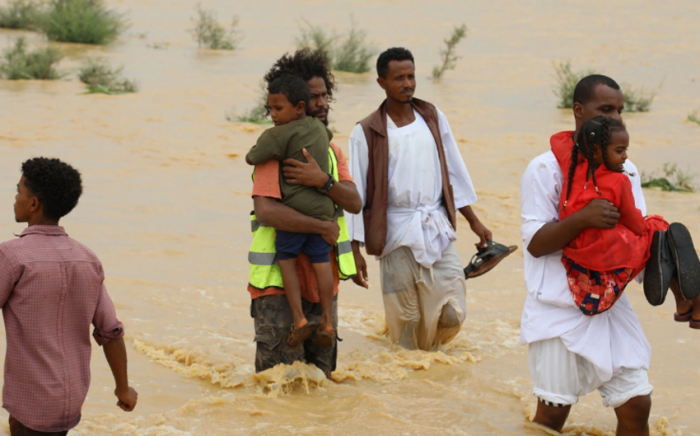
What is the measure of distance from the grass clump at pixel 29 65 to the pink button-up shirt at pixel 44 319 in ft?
44.0

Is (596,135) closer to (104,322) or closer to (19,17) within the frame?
(104,322)

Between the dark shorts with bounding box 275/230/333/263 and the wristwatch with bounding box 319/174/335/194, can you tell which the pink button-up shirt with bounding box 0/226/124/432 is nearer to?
the dark shorts with bounding box 275/230/333/263

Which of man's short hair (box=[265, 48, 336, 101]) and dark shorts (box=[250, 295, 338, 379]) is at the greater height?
man's short hair (box=[265, 48, 336, 101])

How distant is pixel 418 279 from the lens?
568 cm

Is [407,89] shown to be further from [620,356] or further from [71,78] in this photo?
[71,78]

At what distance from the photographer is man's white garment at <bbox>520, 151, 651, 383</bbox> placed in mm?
3863

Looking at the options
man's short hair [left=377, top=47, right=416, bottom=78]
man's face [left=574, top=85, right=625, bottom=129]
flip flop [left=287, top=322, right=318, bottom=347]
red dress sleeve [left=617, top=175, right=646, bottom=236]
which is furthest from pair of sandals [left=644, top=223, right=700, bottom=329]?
man's short hair [left=377, top=47, right=416, bottom=78]

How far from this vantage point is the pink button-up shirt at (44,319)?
2.97 metres

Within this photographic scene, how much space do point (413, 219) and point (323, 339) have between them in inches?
48.8

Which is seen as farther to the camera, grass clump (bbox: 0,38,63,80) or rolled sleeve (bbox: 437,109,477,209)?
grass clump (bbox: 0,38,63,80)

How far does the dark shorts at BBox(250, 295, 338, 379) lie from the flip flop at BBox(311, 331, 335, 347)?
0.11ft

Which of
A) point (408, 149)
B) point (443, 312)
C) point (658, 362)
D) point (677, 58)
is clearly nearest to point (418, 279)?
point (443, 312)

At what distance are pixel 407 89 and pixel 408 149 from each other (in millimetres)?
369

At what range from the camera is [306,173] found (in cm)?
438
